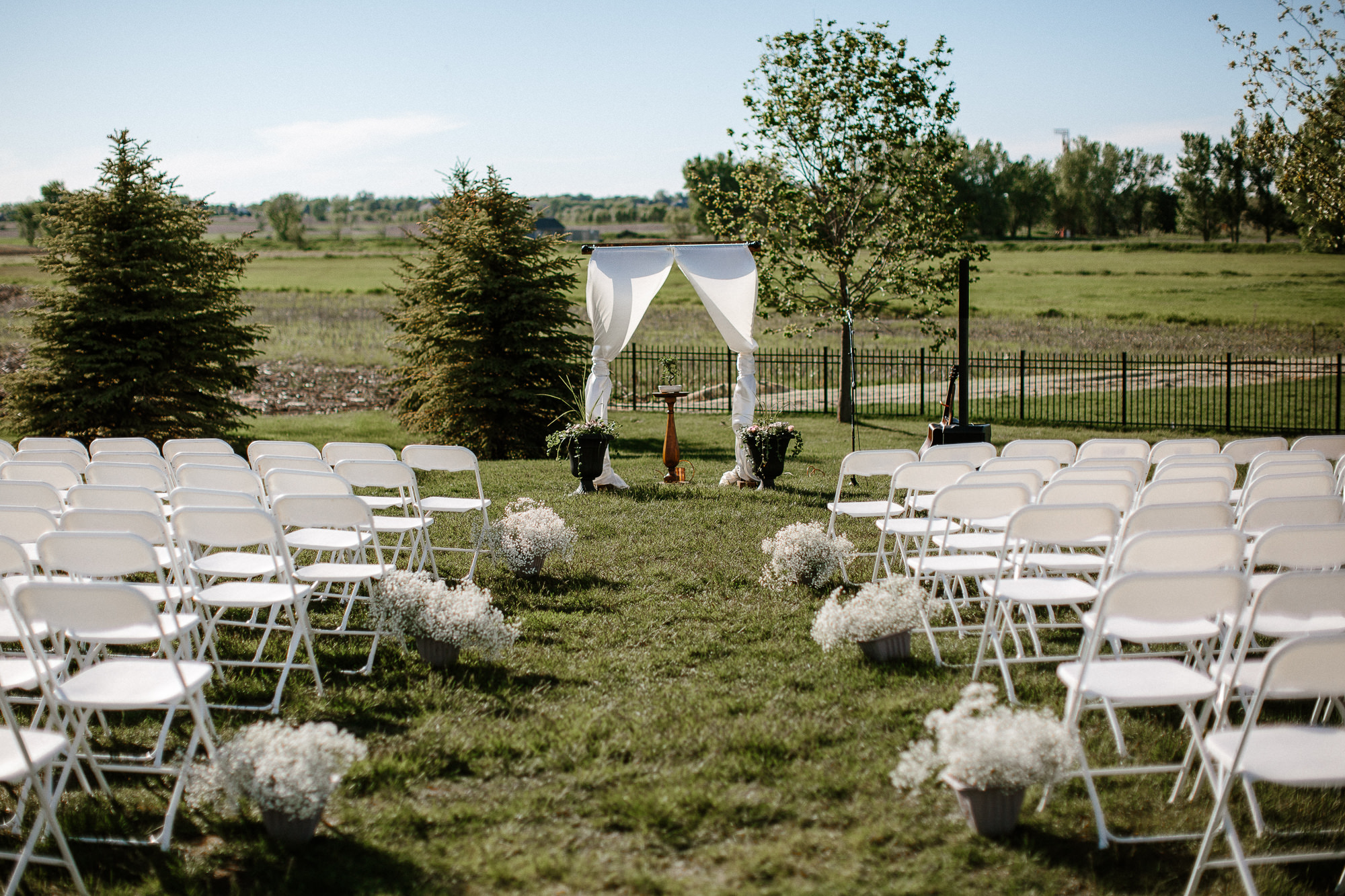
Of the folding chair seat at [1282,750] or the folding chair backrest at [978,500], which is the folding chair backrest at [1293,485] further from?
the folding chair seat at [1282,750]

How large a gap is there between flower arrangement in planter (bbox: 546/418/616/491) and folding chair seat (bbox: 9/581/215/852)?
6.27 metres

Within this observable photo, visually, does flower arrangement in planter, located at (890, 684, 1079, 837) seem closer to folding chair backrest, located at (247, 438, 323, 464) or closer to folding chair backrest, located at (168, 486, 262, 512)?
folding chair backrest, located at (168, 486, 262, 512)

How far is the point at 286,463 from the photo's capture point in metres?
6.24

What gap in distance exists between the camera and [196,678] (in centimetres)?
331

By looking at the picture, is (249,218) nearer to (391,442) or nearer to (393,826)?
(391,442)

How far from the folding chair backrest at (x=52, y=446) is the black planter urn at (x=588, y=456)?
13.7 feet

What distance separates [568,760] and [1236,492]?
4.23m

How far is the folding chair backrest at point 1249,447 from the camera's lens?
22.7ft

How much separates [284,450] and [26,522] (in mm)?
2464

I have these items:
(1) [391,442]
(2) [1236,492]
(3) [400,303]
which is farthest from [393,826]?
(3) [400,303]

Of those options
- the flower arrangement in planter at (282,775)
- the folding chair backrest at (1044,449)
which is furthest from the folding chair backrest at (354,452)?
the folding chair backrest at (1044,449)

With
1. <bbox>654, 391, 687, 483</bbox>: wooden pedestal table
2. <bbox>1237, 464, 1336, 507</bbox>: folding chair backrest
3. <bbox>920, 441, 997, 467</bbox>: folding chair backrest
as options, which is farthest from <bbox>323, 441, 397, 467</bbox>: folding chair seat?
<bbox>1237, 464, 1336, 507</bbox>: folding chair backrest

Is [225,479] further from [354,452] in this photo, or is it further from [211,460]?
[354,452]

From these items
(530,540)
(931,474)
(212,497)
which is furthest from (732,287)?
(212,497)
